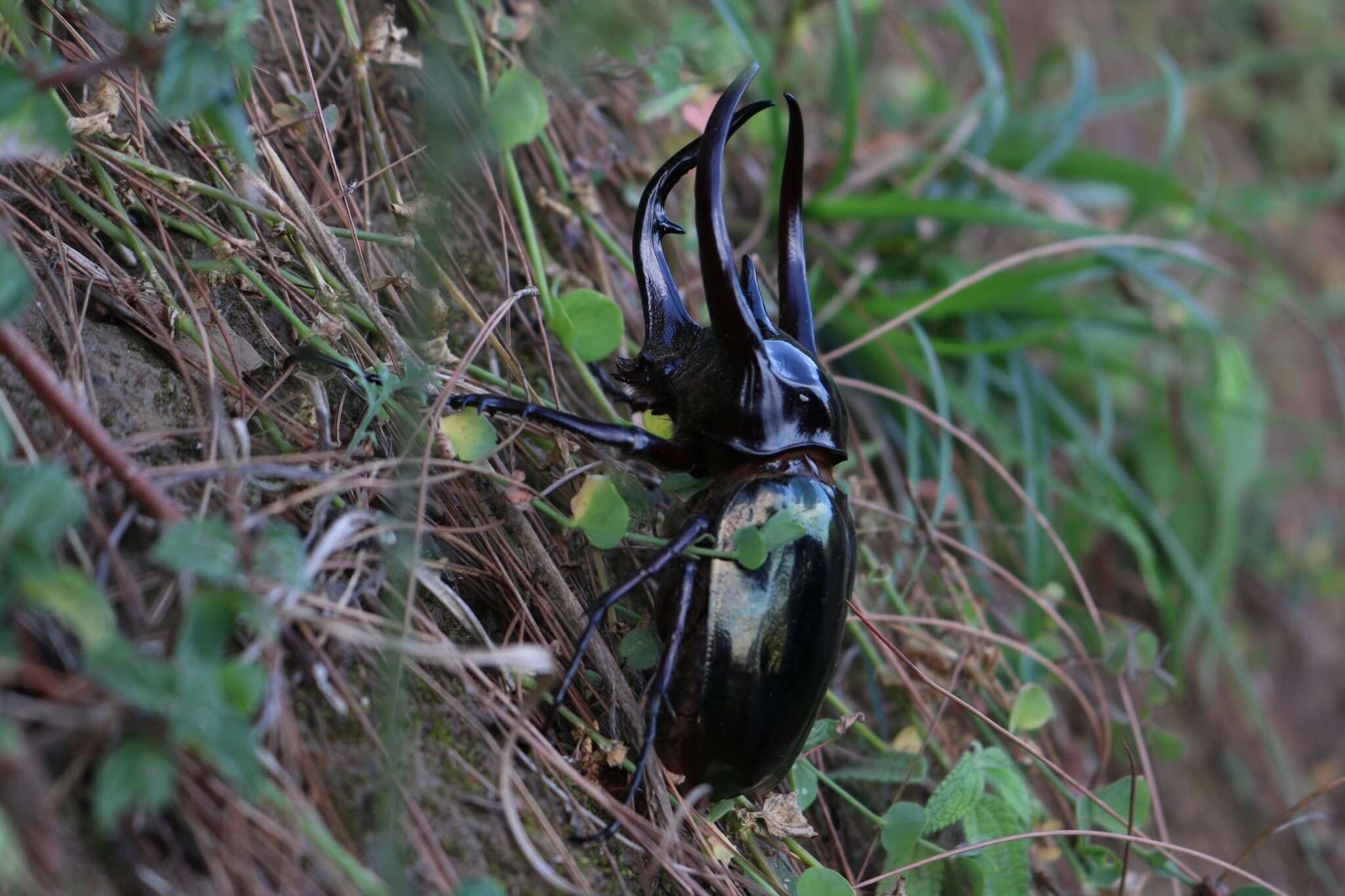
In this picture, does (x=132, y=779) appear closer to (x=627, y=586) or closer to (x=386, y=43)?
(x=627, y=586)

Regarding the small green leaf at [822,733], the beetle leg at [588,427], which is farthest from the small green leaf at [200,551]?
the small green leaf at [822,733]

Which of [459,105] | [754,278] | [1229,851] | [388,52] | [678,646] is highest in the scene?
[388,52]

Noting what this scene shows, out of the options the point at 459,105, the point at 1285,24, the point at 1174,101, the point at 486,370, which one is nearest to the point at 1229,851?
the point at 1174,101

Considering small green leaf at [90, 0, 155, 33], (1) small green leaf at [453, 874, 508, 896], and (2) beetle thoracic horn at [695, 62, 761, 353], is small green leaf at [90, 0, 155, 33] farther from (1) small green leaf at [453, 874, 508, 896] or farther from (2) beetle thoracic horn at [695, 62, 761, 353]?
(1) small green leaf at [453, 874, 508, 896]

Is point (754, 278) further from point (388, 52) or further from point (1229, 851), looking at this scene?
point (1229, 851)

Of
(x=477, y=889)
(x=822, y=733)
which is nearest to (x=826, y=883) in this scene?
(x=822, y=733)

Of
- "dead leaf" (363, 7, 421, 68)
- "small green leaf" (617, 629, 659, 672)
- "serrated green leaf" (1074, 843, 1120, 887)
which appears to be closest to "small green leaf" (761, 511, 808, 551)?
"small green leaf" (617, 629, 659, 672)

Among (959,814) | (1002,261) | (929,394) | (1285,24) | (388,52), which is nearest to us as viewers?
(959,814)
